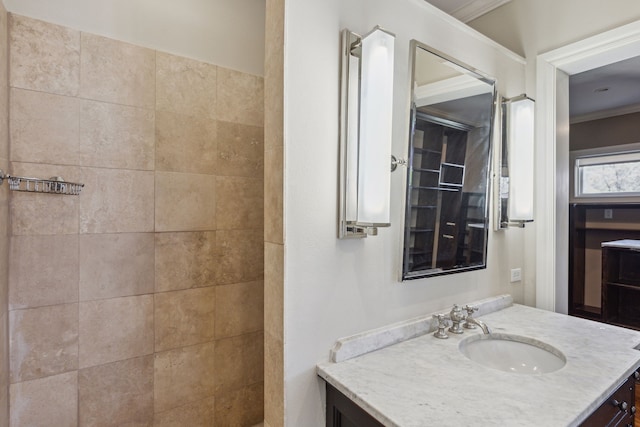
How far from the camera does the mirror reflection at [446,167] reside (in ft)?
4.74

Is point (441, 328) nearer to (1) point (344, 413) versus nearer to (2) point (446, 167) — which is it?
(1) point (344, 413)

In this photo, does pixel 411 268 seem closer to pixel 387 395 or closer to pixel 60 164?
pixel 387 395

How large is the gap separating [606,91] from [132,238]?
4.47 m

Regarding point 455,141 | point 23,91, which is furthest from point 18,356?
point 455,141

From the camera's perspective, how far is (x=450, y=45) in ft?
5.32

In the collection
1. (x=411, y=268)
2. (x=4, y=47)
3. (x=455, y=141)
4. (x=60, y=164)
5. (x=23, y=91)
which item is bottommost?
(x=411, y=268)

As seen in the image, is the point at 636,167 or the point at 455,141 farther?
the point at 636,167

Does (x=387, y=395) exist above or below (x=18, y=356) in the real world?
above

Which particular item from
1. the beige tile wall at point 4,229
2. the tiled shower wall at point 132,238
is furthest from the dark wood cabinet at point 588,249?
the beige tile wall at point 4,229

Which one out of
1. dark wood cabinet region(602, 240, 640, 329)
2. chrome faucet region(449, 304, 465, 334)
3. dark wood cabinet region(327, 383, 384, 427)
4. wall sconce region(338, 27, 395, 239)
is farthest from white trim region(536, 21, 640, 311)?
dark wood cabinet region(602, 240, 640, 329)

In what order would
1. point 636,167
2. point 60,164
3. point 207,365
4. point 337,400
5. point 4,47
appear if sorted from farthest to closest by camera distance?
point 636,167
point 207,365
point 60,164
point 4,47
point 337,400

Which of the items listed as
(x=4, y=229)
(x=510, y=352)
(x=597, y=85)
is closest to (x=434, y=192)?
(x=510, y=352)

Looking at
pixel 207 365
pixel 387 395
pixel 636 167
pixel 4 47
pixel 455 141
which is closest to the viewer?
pixel 387 395

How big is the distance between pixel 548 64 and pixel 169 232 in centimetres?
235
